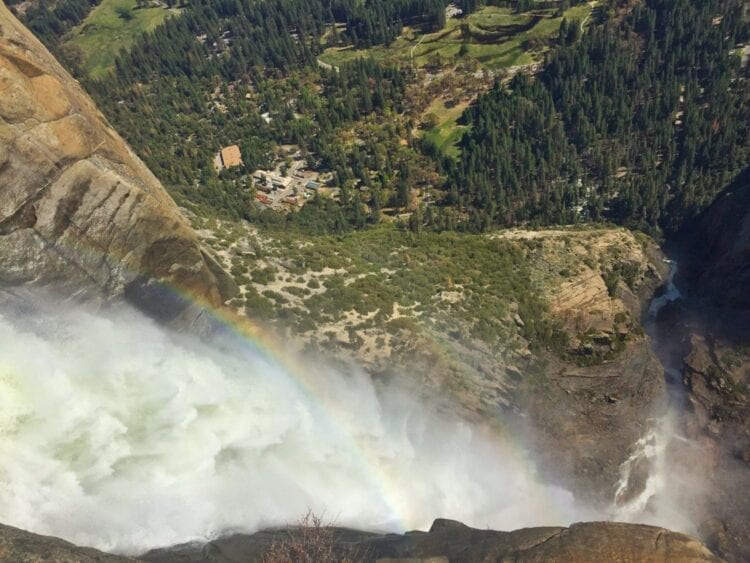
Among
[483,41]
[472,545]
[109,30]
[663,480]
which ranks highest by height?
[109,30]

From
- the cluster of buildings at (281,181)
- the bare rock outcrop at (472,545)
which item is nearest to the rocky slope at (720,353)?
the bare rock outcrop at (472,545)

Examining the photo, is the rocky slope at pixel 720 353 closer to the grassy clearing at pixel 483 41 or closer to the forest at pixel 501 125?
the forest at pixel 501 125

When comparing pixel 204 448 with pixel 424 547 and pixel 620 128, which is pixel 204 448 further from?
pixel 620 128

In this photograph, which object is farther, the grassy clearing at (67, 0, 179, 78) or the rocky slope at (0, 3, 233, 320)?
the grassy clearing at (67, 0, 179, 78)

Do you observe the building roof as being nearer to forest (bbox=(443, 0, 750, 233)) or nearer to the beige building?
the beige building

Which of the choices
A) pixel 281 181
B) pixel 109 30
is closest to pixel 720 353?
pixel 281 181

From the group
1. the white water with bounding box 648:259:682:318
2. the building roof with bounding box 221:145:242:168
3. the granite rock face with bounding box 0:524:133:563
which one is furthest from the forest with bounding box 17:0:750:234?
the granite rock face with bounding box 0:524:133:563
